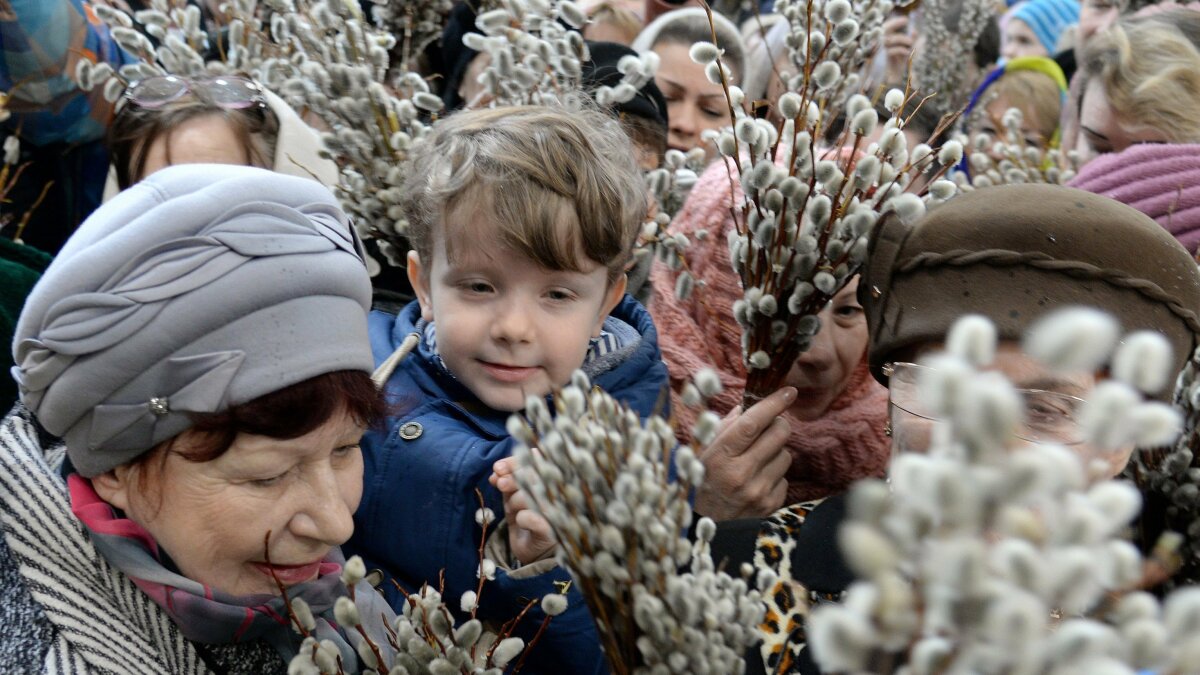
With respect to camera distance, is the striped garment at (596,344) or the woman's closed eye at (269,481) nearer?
the woman's closed eye at (269,481)

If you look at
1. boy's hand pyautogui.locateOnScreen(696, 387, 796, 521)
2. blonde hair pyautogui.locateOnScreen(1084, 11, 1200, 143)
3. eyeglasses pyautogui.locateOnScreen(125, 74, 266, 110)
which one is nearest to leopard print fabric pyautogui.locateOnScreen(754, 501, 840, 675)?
boy's hand pyautogui.locateOnScreen(696, 387, 796, 521)

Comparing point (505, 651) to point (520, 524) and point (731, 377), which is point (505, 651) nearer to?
point (520, 524)

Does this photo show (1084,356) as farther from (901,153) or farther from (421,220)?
(421,220)

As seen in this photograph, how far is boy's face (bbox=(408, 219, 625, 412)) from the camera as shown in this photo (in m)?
2.05

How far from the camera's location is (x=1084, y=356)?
0.68 m

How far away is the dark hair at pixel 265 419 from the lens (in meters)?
1.61

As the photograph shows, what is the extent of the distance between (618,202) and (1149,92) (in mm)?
1953

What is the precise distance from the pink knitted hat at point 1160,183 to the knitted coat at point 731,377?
2.47ft

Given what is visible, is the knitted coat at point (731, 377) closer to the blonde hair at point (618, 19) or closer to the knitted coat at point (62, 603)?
the knitted coat at point (62, 603)

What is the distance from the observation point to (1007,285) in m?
1.77

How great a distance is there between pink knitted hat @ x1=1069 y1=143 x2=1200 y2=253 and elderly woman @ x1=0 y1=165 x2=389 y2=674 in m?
1.88

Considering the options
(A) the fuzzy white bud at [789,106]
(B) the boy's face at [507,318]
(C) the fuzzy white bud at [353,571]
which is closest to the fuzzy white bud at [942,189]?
(A) the fuzzy white bud at [789,106]

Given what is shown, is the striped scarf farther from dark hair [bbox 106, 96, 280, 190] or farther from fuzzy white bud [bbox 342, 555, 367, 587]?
dark hair [bbox 106, 96, 280, 190]

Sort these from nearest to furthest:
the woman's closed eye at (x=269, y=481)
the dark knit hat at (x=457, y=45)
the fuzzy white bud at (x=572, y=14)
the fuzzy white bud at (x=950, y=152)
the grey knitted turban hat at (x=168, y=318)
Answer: the grey knitted turban hat at (x=168, y=318) < the woman's closed eye at (x=269, y=481) < the fuzzy white bud at (x=950, y=152) < the fuzzy white bud at (x=572, y=14) < the dark knit hat at (x=457, y=45)
